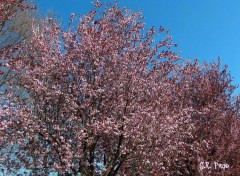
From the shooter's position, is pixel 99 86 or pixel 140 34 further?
pixel 140 34

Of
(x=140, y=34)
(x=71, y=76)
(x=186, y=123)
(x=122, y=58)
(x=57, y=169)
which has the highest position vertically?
(x=140, y=34)

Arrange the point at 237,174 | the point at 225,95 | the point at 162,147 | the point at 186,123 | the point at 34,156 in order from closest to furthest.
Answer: the point at 34,156
the point at 162,147
the point at 186,123
the point at 237,174
the point at 225,95

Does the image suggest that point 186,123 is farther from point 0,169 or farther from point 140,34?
point 0,169

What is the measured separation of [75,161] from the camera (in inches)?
451

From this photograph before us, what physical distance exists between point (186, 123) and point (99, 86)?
416 cm

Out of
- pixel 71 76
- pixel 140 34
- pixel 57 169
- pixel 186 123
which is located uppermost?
pixel 140 34

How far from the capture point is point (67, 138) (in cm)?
1174

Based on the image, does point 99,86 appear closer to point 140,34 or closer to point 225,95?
point 140,34

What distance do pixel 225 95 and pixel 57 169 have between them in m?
12.8

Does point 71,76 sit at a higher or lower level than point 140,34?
lower

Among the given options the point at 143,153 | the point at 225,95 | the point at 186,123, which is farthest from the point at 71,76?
the point at 225,95

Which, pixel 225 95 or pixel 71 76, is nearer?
pixel 71 76

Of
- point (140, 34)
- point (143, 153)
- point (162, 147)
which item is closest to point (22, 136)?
point (143, 153)

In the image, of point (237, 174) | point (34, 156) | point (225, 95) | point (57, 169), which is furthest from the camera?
point (225, 95)
